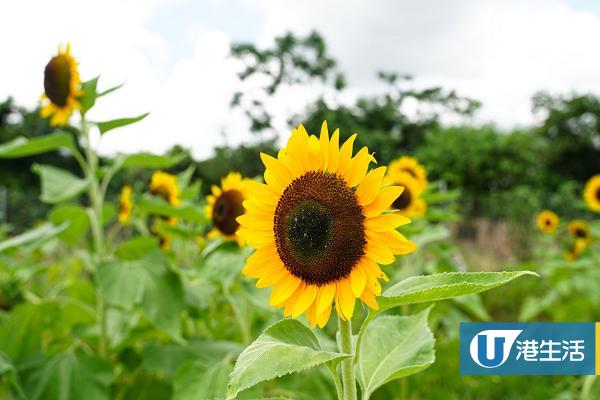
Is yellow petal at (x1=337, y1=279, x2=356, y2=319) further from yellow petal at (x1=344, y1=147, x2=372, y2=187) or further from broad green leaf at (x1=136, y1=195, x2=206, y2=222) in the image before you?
broad green leaf at (x1=136, y1=195, x2=206, y2=222)

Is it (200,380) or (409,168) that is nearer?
(200,380)

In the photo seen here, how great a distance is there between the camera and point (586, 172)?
71.9 ft

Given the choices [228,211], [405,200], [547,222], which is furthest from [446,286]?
[547,222]

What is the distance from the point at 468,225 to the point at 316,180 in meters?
12.0

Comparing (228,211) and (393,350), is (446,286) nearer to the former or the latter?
(393,350)

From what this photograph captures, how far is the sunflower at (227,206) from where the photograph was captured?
6.07ft

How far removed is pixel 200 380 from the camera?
1.53 metres

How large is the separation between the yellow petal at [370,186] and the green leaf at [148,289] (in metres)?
0.96

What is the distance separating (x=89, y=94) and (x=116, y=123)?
5.7 inches

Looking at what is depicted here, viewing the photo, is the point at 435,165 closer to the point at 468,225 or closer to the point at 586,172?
the point at 468,225

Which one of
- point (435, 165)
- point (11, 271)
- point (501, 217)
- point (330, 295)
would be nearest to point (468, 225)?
point (501, 217)

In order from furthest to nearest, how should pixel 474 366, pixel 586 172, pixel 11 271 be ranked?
pixel 586 172, pixel 11 271, pixel 474 366

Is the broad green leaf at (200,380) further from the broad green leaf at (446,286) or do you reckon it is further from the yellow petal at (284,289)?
the broad green leaf at (446,286)

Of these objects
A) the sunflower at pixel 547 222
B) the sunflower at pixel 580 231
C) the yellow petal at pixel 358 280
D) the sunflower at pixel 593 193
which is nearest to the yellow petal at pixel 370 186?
the yellow petal at pixel 358 280
